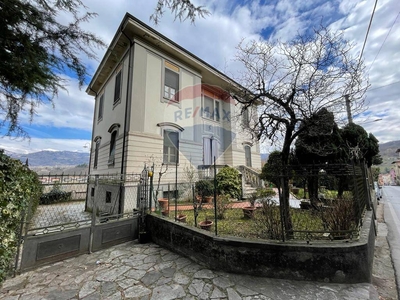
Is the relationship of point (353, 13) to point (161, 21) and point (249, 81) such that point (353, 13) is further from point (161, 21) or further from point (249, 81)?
point (161, 21)

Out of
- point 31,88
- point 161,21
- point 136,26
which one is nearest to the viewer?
point 161,21

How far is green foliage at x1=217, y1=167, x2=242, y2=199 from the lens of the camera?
9523mm

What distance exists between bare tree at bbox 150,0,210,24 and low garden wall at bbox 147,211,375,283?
141 inches

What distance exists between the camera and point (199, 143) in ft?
36.8

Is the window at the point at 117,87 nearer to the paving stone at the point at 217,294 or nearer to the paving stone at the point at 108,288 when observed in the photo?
the paving stone at the point at 108,288

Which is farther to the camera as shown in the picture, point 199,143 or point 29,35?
point 199,143

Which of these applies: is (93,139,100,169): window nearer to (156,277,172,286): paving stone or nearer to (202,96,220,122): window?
(202,96,220,122): window

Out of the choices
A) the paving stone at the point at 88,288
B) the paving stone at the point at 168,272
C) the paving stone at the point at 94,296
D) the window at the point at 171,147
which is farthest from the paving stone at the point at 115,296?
the window at the point at 171,147

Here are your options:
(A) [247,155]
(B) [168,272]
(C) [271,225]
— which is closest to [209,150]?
(A) [247,155]

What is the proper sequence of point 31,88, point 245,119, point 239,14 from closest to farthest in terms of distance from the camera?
point 31,88
point 239,14
point 245,119

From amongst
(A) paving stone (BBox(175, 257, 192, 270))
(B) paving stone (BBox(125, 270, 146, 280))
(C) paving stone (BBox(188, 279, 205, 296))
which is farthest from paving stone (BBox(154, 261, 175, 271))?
(C) paving stone (BBox(188, 279, 205, 296))

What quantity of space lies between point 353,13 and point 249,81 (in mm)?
2976

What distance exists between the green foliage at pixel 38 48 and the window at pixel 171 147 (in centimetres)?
644

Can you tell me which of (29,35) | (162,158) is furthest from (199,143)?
(29,35)
